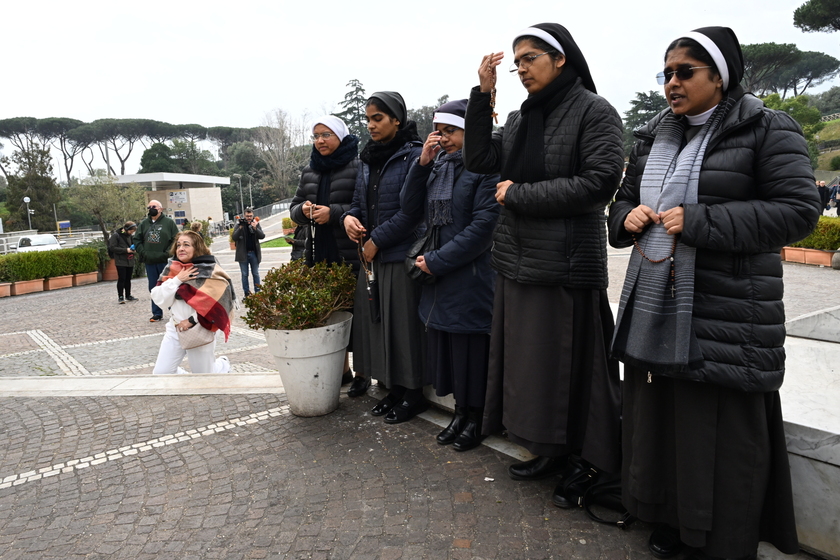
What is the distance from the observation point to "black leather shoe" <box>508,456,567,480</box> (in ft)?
9.81

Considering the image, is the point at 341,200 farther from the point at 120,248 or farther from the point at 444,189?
the point at 120,248

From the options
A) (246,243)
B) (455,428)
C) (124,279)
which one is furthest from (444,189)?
(124,279)

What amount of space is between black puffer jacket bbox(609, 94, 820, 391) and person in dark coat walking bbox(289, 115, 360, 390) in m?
2.71

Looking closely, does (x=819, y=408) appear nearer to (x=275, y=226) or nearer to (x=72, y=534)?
(x=72, y=534)

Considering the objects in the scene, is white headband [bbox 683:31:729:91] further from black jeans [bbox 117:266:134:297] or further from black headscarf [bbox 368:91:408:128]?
black jeans [bbox 117:266:134:297]

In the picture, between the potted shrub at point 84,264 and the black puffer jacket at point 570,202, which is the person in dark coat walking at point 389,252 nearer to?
the black puffer jacket at point 570,202

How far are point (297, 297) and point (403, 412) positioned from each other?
3.49 ft

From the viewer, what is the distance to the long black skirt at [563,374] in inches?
107

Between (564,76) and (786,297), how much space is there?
8924 millimetres

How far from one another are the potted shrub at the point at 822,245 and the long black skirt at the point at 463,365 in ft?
43.5

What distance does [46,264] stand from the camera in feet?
49.7

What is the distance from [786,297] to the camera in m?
9.64

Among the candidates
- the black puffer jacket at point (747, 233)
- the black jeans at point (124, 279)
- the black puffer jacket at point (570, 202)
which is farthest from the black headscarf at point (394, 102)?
the black jeans at point (124, 279)

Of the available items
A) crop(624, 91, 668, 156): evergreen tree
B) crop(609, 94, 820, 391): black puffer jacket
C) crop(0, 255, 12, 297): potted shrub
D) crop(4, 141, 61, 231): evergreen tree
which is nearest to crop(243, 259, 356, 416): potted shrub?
crop(609, 94, 820, 391): black puffer jacket
